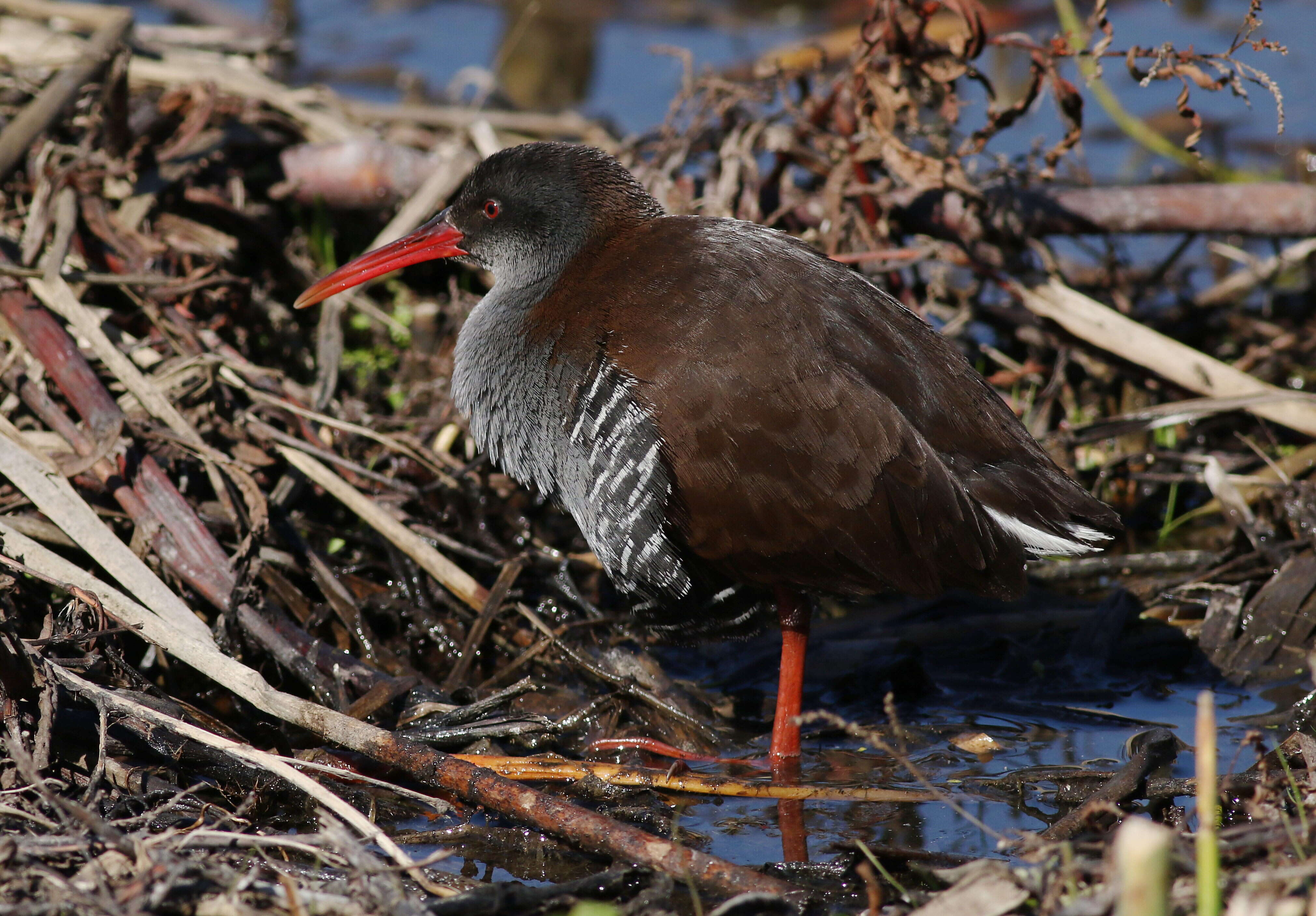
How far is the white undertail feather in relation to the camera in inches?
117

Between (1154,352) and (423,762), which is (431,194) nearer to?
(423,762)

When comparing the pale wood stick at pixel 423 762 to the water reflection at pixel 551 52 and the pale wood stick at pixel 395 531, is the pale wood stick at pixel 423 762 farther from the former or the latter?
the water reflection at pixel 551 52

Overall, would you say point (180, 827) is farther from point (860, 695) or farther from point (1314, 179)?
point (1314, 179)

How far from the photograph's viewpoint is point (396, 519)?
12.0 ft

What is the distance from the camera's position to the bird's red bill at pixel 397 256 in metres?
3.66

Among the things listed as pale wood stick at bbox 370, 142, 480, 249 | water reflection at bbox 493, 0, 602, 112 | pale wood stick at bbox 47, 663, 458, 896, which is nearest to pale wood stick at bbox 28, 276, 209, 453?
pale wood stick at bbox 47, 663, 458, 896

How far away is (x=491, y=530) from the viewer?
3.91 meters

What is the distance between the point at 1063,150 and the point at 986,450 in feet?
4.45

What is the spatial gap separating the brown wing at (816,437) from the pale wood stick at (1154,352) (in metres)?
1.18

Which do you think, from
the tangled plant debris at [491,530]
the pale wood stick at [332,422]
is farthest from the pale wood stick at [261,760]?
the pale wood stick at [332,422]

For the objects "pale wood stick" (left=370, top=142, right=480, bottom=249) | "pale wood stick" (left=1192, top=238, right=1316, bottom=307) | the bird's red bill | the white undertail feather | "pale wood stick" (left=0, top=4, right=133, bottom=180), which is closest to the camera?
the white undertail feather

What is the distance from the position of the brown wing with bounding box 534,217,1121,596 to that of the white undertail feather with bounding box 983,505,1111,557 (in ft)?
0.07

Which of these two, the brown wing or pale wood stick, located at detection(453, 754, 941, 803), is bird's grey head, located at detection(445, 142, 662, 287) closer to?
the brown wing

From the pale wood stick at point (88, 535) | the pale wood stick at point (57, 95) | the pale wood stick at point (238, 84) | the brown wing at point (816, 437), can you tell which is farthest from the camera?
the pale wood stick at point (238, 84)
